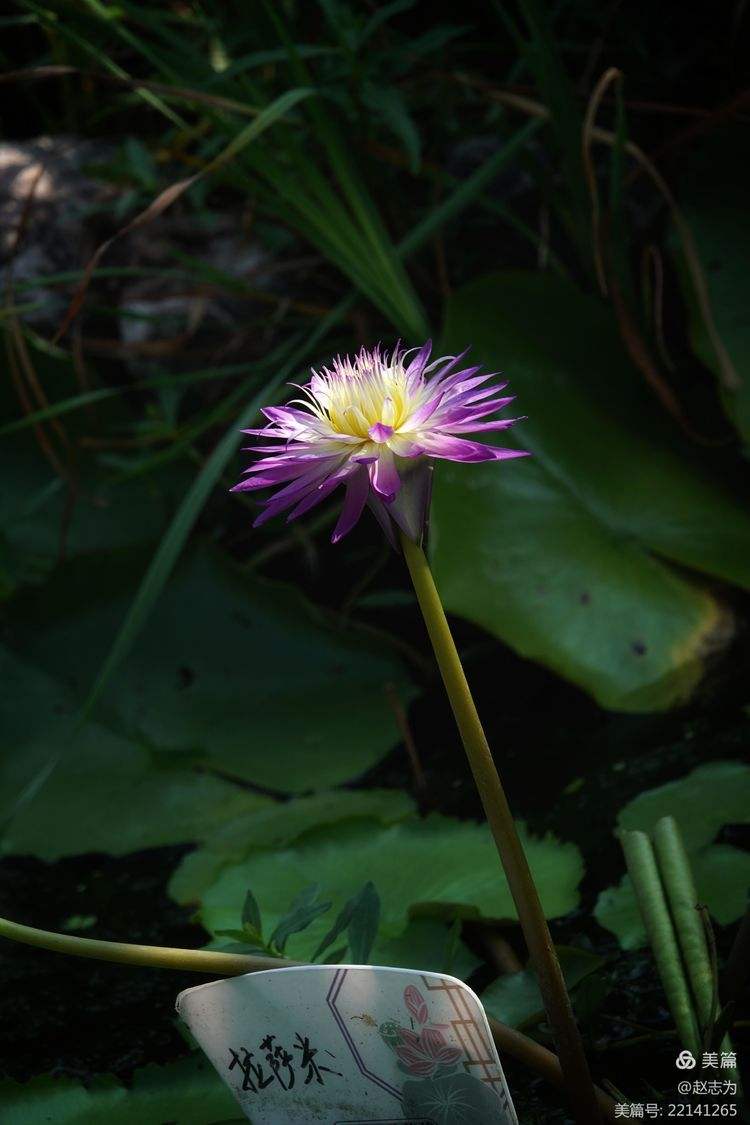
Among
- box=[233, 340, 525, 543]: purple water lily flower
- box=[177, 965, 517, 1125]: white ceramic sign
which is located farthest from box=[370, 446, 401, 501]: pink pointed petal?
box=[177, 965, 517, 1125]: white ceramic sign

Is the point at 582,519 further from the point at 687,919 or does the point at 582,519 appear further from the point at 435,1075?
the point at 435,1075

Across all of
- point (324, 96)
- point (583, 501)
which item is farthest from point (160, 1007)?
point (324, 96)

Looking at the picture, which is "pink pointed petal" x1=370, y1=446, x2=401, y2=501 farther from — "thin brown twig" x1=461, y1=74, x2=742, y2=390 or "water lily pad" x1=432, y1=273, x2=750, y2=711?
"thin brown twig" x1=461, y1=74, x2=742, y2=390

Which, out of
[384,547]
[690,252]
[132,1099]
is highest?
[690,252]

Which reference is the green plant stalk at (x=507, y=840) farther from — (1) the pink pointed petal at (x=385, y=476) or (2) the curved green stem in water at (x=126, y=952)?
(2) the curved green stem in water at (x=126, y=952)

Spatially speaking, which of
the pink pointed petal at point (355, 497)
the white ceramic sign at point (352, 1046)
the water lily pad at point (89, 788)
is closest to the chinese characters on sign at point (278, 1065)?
the white ceramic sign at point (352, 1046)

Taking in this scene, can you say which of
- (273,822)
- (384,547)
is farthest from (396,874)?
(384,547)
